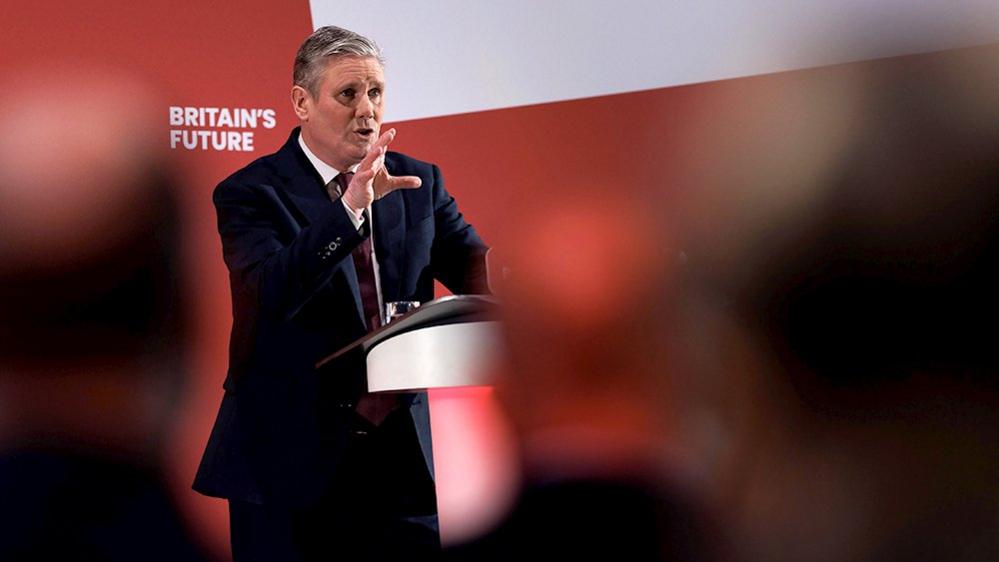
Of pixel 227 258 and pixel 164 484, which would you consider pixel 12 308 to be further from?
pixel 227 258

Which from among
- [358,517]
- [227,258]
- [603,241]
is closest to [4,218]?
[227,258]

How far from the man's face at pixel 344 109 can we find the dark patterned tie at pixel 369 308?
0.18m

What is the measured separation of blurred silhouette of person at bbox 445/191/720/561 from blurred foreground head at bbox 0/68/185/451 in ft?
5.43

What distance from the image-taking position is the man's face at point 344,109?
193 centimetres

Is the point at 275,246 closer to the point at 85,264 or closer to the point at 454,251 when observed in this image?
the point at 454,251

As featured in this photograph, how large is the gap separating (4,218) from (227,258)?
2.88 feet

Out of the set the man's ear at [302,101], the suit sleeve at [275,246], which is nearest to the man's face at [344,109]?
the man's ear at [302,101]

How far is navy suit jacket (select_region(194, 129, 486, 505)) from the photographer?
1.69 metres

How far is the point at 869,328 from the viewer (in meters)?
0.93

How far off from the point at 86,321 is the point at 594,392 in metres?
1.85

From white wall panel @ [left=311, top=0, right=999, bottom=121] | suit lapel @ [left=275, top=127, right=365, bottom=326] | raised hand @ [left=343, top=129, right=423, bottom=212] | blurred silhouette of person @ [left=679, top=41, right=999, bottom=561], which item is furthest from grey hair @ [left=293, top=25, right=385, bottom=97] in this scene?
blurred silhouette of person @ [left=679, top=41, right=999, bottom=561]

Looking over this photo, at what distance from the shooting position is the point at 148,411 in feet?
8.51

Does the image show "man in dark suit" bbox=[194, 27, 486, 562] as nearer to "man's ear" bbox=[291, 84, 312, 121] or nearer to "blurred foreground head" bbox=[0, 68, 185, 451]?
"man's ear" bbox=[291, 84, 312, 121]

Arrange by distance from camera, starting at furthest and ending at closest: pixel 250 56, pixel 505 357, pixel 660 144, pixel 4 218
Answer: pixel 660 144 → pixel 250 56 → pixel 4 218 → pixel 505 357
